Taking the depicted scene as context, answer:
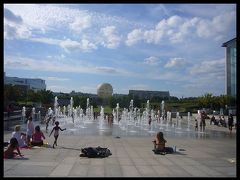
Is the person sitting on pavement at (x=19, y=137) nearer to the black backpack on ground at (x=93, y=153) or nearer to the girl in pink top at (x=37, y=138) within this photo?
the girl in pink top at (x=37, y=138)

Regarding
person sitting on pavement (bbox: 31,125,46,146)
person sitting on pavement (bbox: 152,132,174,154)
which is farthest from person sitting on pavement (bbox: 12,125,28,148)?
person sitting on pavement (bbox: 152,132,174,154)

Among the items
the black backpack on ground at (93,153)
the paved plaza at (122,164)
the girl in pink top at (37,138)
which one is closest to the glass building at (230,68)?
the paved plaza at (122,164)

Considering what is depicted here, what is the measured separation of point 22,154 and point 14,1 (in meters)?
6.86

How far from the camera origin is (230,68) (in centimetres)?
7512

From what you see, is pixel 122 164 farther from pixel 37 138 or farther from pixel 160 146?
pixel 37 138

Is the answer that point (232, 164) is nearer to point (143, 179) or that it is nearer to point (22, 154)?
point (143, 179)

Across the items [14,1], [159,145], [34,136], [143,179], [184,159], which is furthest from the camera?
[34,136]

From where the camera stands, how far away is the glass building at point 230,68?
2785 inches

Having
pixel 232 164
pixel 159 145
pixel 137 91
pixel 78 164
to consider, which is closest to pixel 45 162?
pixel 78 164

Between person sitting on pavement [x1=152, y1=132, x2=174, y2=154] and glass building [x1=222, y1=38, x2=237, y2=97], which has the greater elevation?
glass building [x1=222, y1=38, x2=237, y2=97]

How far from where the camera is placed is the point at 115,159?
13.7 metres

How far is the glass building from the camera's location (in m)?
70.8

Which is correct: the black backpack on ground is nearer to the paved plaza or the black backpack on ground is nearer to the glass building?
the paved plaza

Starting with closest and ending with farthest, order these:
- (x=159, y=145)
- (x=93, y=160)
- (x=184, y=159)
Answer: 1. (x=93, y=160)
2. (x=184, y=159)
3. (x=159, y=145)
